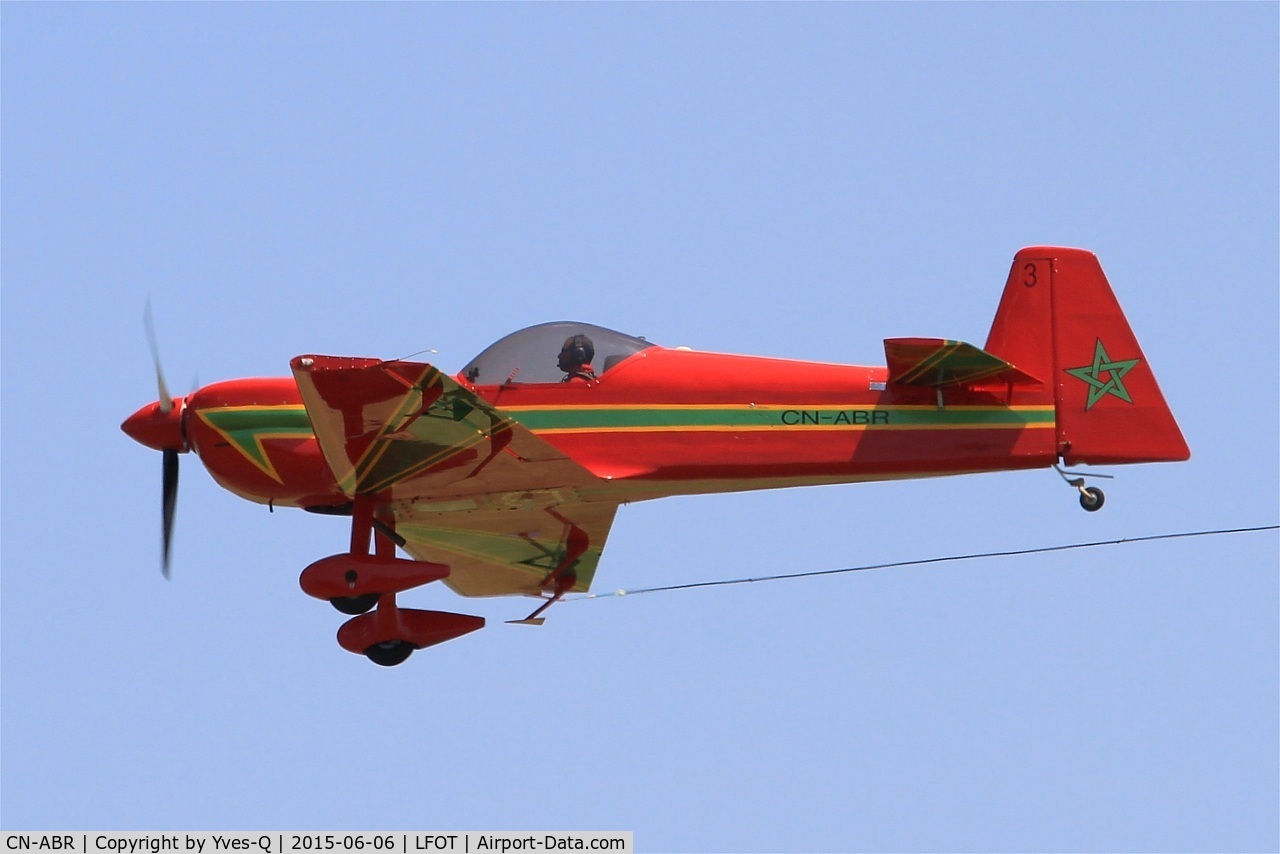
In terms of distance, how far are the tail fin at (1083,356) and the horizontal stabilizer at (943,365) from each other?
12.2 inches

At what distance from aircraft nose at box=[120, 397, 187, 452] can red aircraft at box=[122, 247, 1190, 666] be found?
0.02m

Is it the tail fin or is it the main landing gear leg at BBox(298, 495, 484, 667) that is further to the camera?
the main landing gear leg at BBox(298, 495, 484, 667)

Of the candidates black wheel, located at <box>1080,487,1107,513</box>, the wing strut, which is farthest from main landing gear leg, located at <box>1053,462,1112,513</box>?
the wing strut

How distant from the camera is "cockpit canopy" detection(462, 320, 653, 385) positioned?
1364 centimetres

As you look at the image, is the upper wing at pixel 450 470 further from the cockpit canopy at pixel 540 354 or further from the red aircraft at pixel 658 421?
the cockpit canopy at pixel 540 354

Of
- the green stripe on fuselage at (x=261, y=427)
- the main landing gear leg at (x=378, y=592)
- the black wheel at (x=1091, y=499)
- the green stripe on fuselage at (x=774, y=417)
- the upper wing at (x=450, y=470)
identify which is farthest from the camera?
the green stripe on fuselage at (x=261, y=427)

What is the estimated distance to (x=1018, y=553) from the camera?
502 inches

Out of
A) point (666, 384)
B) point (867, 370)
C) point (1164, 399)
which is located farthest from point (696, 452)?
point (1164, 399)

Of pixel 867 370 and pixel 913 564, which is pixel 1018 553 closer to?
pixel 913 564

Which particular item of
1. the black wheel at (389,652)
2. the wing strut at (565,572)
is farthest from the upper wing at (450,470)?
the black wheel at (389,652)

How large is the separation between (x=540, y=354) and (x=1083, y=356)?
415 cm

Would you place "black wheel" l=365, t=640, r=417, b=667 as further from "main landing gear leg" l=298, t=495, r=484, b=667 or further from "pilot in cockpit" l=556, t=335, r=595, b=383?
"pilot in cockpit" l=556, t=335, r=595, b=383

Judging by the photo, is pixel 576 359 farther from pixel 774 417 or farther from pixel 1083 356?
pixel 1083 356

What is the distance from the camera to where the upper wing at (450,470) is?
12523 mm
